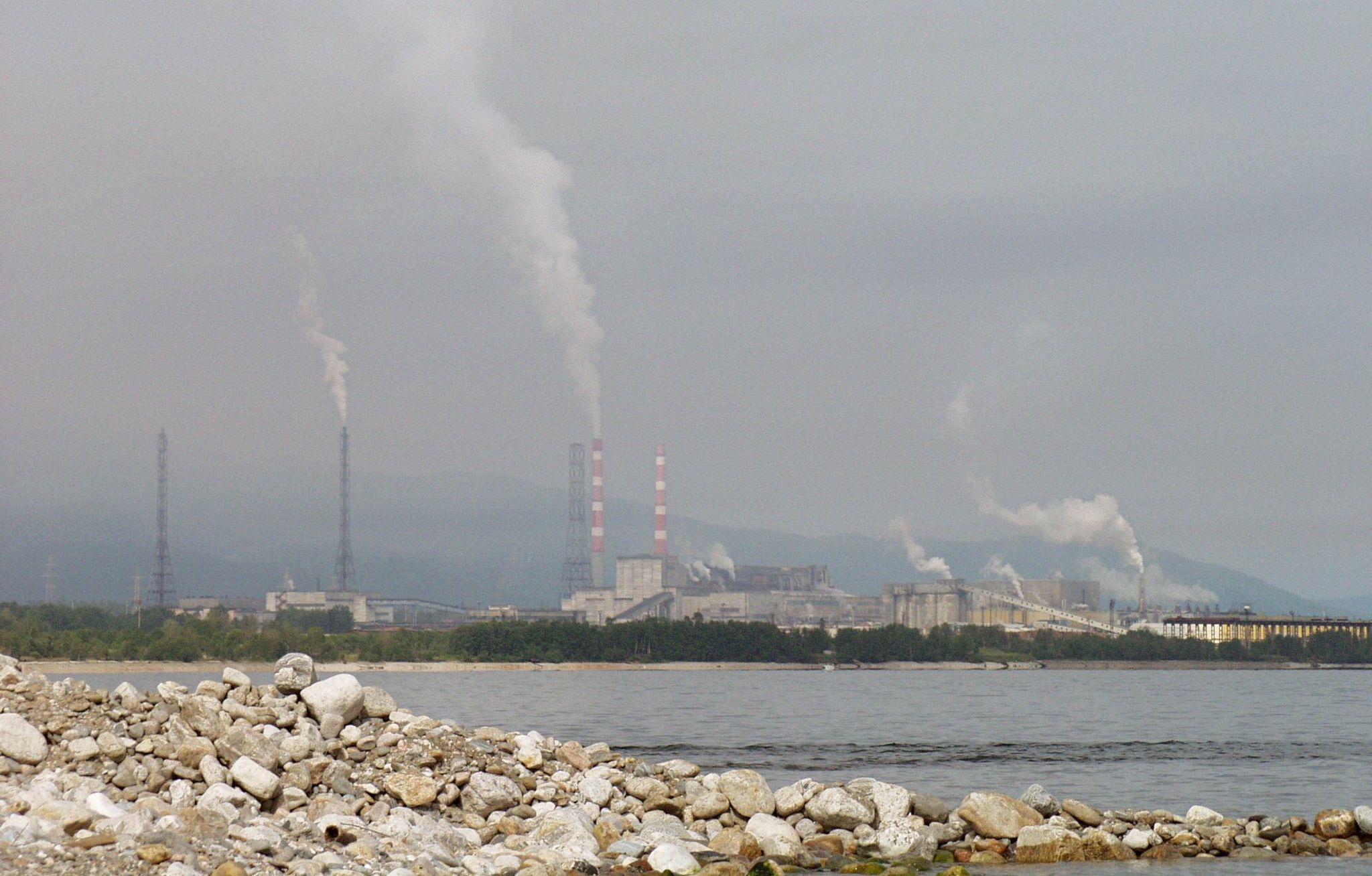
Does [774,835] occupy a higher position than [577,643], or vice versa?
[774,835]

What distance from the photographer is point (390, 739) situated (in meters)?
21.2

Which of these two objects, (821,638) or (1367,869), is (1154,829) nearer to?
(1367,869)

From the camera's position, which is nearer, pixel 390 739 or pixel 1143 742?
pixel 390 739

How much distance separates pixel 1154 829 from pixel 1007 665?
155 metres

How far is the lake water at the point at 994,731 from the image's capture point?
110ft

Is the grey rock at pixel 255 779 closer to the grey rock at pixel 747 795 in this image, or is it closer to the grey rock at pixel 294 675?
the grey rock at pixel 294 675

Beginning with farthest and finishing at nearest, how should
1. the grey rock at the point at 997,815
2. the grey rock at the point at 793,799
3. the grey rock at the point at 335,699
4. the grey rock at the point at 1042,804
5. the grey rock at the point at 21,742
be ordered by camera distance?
1. the grey rock at the point at 1042,804
2. the grey rock at the point at 793,799
3. the grey rock at the point at 997,815
4. the grey rock at the point at 335,699
5. the grey rock at the point at 21,742

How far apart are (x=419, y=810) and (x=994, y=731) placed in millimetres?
37397

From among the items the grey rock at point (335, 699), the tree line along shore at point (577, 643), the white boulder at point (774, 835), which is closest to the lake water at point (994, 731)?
the white boulder at point (774, 835)

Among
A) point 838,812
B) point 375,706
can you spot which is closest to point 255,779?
point 375,706

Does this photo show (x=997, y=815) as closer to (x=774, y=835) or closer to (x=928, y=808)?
(x=928, y=808)

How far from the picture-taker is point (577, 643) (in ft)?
516

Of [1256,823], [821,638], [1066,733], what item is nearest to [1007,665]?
[821,638]

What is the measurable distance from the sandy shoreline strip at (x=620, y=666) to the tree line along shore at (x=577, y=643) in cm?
85
